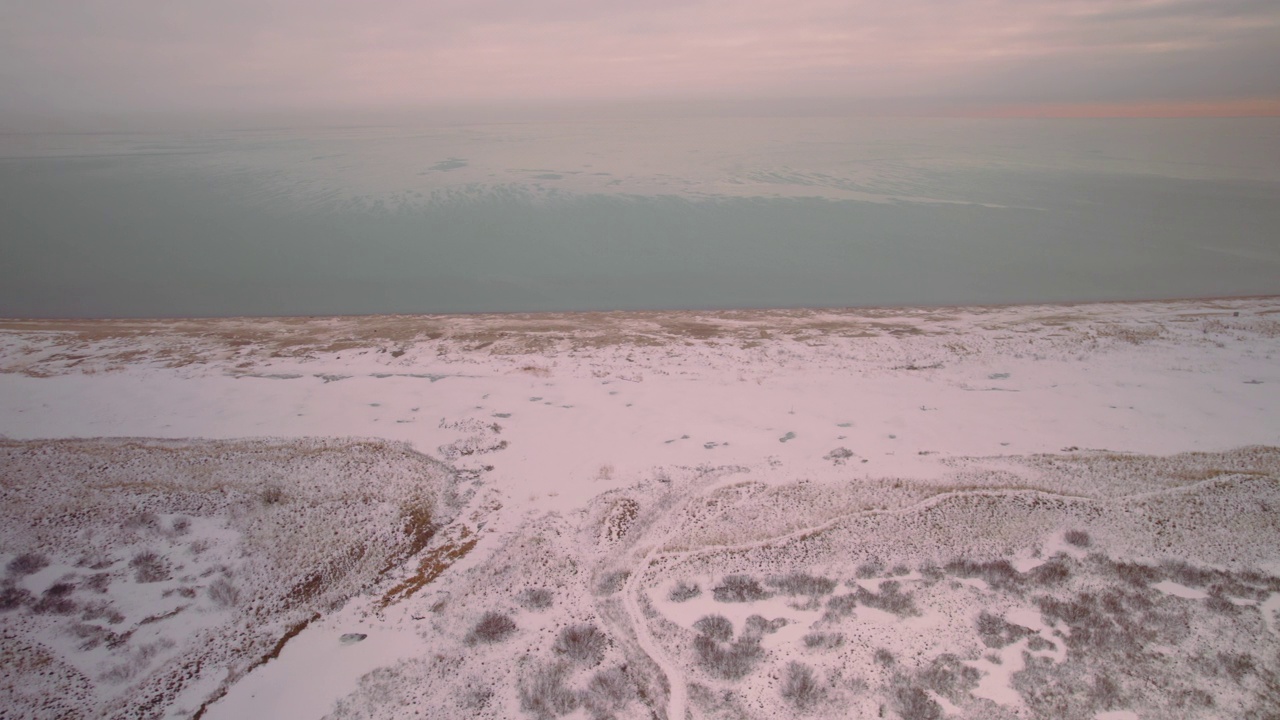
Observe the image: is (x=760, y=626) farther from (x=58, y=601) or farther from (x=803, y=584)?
(x=58, y=601)

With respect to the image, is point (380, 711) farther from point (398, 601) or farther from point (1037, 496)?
point (1037, 496)

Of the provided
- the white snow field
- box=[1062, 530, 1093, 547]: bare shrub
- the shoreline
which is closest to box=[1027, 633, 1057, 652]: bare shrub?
the white snow field

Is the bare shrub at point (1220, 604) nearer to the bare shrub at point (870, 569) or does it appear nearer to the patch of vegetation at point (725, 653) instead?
the bare shrub at point (870, 569)

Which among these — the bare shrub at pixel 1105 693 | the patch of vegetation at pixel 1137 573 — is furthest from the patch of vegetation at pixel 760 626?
the patch of vegetation at pixel 1137 573

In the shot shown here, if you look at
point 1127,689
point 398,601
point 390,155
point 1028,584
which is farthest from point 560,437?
point 390,155

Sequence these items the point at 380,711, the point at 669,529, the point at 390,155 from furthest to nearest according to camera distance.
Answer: the point at 390,155 < the point at 669,529 < the point at 380,711

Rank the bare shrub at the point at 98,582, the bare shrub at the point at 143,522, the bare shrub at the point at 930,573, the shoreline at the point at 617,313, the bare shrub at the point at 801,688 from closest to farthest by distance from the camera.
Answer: the bare shrub at the point at 801,688 < the bare shrub at the point at 98,582 < the bare shrub at the point at 930,573 < the bare shrub at the point at 143,522 < the shoreline at the point at 617,313

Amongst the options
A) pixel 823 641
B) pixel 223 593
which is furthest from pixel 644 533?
pixel 223 593
